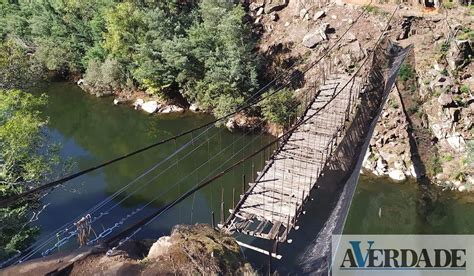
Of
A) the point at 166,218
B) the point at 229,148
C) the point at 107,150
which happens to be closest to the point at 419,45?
the point at 229,148

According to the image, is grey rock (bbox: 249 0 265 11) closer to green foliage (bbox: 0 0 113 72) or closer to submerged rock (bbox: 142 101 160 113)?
submerged rock (bbox: 142 101 160 113)

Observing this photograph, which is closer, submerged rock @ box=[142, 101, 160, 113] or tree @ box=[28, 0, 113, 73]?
submerged rock @ box=[142, 101, 160, 113]

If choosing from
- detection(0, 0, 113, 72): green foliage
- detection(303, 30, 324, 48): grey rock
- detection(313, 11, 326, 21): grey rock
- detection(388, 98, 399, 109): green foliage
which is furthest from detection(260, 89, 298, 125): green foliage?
detection(0, 0, 113, 72): green foliage

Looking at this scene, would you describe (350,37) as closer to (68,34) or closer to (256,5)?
(256,5)

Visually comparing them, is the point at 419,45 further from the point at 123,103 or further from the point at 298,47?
the point at 123,103

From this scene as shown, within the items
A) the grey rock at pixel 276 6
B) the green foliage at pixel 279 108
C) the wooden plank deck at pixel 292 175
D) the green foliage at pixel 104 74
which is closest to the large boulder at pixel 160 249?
the wooden plank deck at pixel 292 175

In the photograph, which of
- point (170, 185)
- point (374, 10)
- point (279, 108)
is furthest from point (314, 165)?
point (374, 10)
